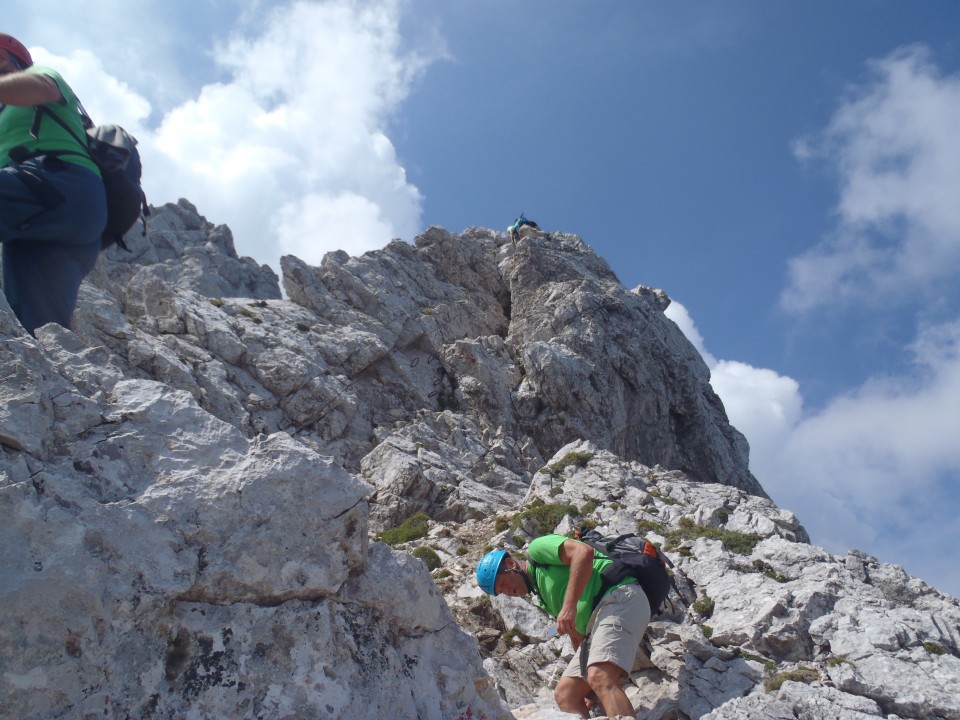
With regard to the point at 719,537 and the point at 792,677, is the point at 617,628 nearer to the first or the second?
the point at 792,677

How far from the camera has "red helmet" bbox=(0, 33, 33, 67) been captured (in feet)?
23.1

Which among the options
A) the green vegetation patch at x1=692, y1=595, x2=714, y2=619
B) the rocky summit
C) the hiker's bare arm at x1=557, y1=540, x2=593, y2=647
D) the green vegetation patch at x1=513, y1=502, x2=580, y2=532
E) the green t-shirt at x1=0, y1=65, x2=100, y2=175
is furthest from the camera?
the green vegetation patch at x1=513, y1=502, x2=580, y2=532

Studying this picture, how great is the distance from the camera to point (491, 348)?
41156 mm

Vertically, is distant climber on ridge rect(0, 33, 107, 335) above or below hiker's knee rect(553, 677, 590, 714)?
above

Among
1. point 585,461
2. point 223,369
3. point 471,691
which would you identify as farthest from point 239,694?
point 223,369

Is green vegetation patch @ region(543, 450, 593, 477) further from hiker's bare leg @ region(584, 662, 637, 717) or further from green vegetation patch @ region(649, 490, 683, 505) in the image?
hiker's bare leg @ region(584, 662, 637, 717)

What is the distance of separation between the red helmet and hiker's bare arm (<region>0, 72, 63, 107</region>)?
2.67 ft

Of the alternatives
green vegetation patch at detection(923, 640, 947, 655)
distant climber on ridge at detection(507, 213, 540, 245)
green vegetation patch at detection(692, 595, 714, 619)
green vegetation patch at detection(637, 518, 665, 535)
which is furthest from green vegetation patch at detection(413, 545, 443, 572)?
distant climber on ridge at detection(507, 213, 540, 245)

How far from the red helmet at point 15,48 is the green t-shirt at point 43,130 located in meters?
0.42

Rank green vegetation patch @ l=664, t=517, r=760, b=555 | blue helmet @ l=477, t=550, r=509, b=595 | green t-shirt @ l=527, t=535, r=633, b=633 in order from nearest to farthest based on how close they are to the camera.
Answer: green t-shirt @ l=527, t=535, r=633, b=633 → blue helmet @ l=477, t=550, r=509, b=595 → green vegetation patch @ l=664, t=517, r=760, b=555

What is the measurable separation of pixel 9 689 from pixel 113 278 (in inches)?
1924

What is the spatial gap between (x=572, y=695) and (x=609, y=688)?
620 millimetres

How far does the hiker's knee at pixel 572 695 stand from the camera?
7.55 m

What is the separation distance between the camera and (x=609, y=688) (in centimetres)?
720
